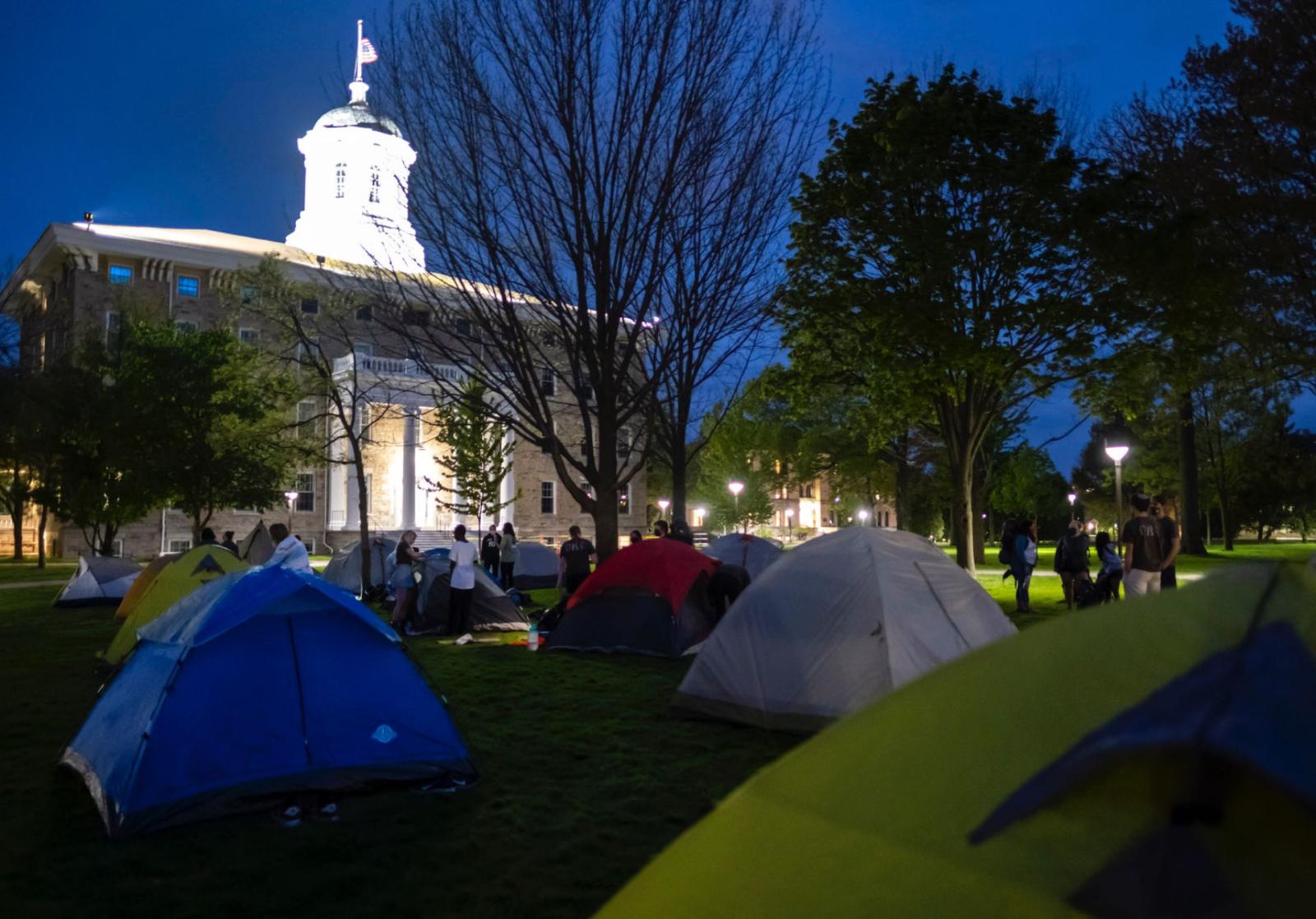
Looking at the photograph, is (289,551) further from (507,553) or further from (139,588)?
(507,553)

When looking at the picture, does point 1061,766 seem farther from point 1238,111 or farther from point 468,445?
point 468,445

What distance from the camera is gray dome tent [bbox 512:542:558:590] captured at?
28438 millimetres

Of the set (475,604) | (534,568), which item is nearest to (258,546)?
(534,568)

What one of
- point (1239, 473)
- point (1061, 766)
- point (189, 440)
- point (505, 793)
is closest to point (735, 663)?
point (505, 793)

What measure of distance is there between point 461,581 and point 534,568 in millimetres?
13155

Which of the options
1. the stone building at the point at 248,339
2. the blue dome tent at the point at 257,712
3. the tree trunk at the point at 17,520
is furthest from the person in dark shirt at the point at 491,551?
the tree trunk at the point at 17,520

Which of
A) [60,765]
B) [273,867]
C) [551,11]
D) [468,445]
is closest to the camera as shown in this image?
[273,867]

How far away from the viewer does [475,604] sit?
17172 millimetres

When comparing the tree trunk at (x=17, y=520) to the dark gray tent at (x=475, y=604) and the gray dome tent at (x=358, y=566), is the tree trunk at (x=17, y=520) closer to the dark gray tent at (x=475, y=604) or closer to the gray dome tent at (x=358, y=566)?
the gray dome tent at (x=358, y=566)

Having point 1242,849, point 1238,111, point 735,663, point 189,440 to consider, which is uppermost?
point 1238,111

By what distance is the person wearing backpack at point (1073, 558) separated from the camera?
17406mm

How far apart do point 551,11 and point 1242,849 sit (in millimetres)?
12453

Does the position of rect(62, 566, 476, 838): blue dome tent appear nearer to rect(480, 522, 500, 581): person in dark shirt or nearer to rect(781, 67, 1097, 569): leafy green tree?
rect(781, 67, 1097, 569): leafy green tree

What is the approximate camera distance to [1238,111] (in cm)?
2105
